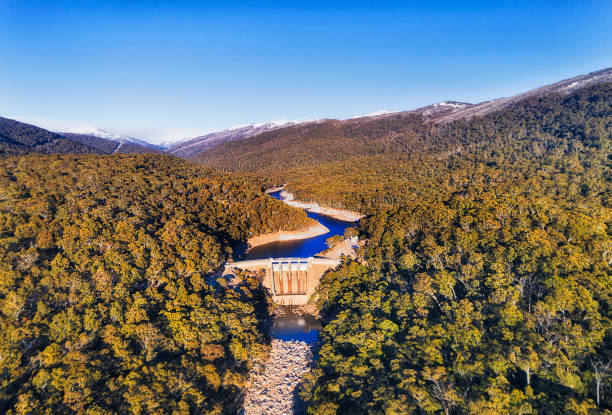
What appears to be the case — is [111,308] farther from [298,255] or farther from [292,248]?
[292,248]

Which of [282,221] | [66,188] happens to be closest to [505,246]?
[282,221]

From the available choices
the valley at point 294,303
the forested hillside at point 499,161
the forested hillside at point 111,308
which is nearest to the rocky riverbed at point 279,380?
the valley at point 294,303

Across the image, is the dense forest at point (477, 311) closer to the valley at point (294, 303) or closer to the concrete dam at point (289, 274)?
the valley at point (294, 303)

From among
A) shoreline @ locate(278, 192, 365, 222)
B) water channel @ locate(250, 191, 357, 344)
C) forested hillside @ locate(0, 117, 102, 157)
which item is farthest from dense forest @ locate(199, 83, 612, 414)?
forested hillside @ locate(0, 117, 102, 157)

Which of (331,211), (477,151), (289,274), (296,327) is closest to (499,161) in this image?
(477,151)

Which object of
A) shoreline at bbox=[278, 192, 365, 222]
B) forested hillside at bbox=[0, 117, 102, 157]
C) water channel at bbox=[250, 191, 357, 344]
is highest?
forested hillside at bbox=[0, 117, 102, 157]

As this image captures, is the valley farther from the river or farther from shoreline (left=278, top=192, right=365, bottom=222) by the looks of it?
shoreline (left=278, top=192, right=365, bottom=222)

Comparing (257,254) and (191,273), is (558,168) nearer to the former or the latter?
(257,254)
